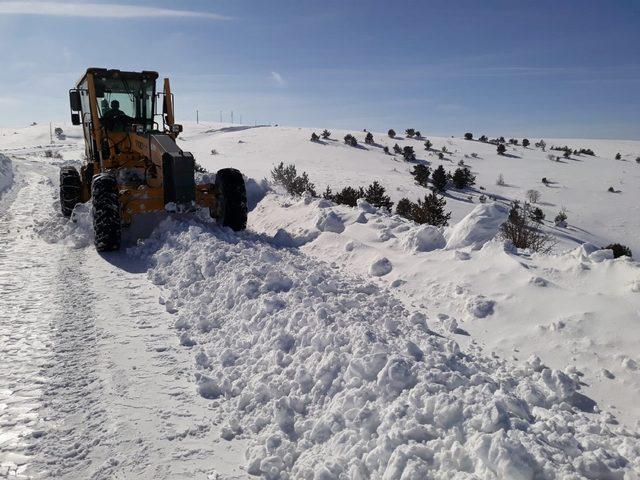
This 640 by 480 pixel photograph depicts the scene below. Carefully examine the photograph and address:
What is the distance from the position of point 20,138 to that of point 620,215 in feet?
205

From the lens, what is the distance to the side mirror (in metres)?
8.75

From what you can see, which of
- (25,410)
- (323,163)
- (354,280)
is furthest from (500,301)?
(323,163)

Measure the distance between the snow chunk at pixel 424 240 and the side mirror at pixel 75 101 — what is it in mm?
6693

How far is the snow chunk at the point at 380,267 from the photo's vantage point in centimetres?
575

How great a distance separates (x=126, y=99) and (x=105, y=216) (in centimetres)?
302

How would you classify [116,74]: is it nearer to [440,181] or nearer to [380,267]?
[380,267]

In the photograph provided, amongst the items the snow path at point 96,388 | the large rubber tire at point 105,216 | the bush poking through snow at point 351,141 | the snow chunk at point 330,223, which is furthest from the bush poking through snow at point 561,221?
the bush poking through snow at point 351,141

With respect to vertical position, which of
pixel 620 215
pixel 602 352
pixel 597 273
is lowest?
pixel 620 215

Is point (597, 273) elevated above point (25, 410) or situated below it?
above

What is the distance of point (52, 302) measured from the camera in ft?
16.7

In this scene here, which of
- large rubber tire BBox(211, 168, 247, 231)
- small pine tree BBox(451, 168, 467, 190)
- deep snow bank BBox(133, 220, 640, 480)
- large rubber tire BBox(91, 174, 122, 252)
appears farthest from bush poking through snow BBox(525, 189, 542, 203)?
large rubber tire BBox(91, 174, 122, 252)

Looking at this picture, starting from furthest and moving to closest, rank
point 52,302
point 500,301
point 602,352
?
point 52,302, point 500,301, point 602,352

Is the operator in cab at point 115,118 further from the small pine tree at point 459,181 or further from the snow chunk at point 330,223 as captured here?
the small pine tree at point 459,181

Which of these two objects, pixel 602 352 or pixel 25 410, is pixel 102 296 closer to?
pixel 25 410
